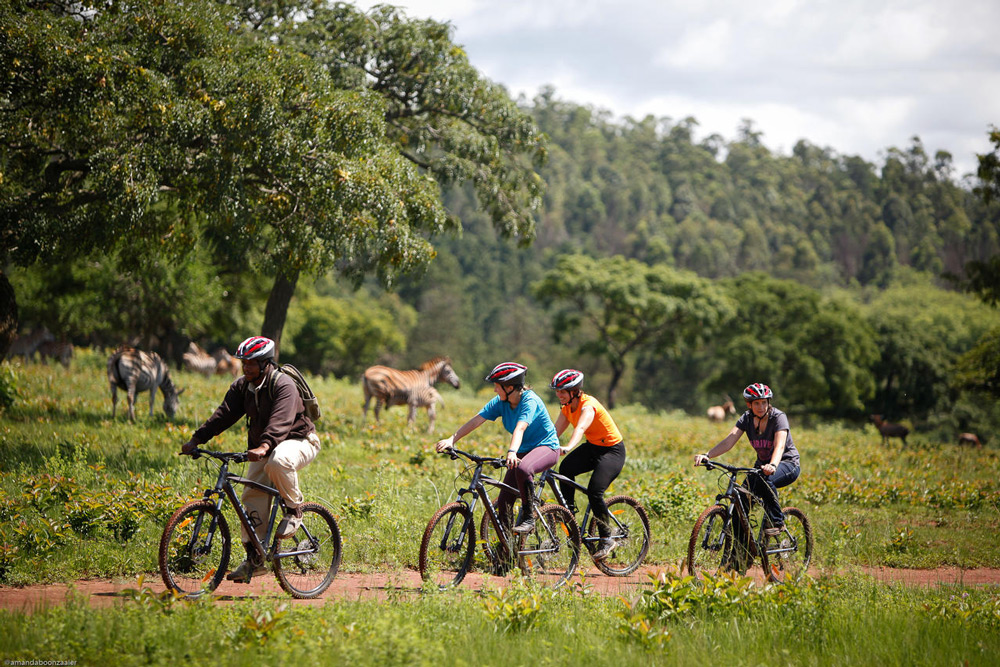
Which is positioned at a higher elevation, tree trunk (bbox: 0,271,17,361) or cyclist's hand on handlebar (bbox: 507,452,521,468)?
tree trunk (bbox: 0,271,17,361)

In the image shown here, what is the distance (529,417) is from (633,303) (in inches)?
1638

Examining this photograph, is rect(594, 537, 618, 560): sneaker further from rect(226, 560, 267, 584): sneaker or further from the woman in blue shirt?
rect(226, 560, 267, 584): sneaker

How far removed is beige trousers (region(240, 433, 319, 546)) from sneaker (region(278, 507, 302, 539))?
8 centimetres

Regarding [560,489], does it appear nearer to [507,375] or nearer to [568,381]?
[568,381]

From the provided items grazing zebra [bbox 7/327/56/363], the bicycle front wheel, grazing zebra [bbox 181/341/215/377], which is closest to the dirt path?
Answer: the bicycle front wheel

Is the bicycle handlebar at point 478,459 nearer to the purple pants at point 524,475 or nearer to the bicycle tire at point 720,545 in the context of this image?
the purple pants at point 524,475

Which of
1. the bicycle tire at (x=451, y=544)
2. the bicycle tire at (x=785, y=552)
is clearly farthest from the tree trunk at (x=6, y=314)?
the bicycle tire at (x=785, y=552)

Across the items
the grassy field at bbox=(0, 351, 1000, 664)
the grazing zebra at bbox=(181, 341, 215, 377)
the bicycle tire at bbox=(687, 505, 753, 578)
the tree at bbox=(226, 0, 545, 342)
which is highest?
the tree at bbox=(226, 0, 545, 342)

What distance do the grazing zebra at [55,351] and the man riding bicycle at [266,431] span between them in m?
24.1

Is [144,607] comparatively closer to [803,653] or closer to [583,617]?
[583,617]

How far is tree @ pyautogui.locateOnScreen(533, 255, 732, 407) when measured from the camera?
49281 millimetres

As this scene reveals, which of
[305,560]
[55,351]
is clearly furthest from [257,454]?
[55,351]

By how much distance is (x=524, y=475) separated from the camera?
7.70m

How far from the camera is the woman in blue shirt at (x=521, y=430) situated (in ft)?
25.3
